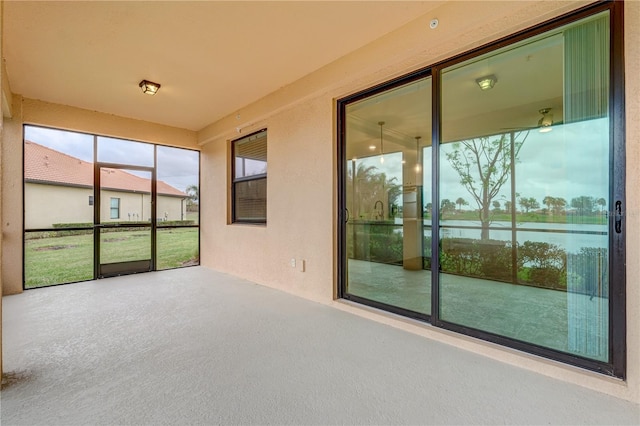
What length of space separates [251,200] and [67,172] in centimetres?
299

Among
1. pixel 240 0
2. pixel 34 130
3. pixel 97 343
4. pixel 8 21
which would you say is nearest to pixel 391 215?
pixel 240 0

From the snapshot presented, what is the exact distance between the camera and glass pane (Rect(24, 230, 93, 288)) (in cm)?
424

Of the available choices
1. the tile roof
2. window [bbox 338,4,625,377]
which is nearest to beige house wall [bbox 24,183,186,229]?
the tile roof

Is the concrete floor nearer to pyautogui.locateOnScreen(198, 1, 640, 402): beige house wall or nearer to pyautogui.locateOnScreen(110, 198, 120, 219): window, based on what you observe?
pyautogui.locateOnScreen(198, 1, 640, 402): beige house wall

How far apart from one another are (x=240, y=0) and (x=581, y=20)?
247cm

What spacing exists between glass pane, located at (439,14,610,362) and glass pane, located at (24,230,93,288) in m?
5.50

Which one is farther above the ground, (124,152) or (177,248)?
(124,152)

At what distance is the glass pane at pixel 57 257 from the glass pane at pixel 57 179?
0.57 feet

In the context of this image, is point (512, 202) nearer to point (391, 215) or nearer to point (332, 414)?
point (391, 215)

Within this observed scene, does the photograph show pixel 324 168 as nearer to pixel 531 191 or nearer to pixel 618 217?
pixel 531 191

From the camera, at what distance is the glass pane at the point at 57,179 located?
4262 mm

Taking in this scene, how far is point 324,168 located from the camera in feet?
11.3

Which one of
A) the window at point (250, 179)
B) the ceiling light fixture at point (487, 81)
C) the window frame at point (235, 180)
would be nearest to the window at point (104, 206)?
the window frame at point (235, 180)

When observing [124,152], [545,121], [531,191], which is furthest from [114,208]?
[545,121]
